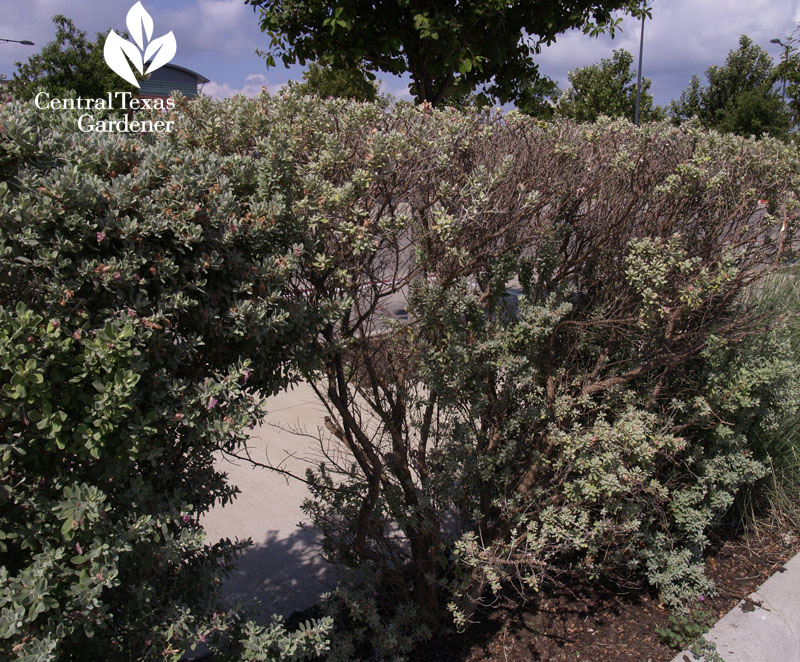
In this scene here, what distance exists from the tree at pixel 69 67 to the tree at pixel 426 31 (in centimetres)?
1460

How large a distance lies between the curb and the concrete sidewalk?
1.98 metres

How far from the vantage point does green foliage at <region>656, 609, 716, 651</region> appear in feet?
10.7

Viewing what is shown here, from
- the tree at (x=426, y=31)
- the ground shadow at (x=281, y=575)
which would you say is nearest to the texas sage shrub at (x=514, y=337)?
the ground shadow at (x=281, y=575)

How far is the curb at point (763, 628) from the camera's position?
3152 millimetres

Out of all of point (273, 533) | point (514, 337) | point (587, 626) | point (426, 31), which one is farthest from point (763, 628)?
point (426, 31)

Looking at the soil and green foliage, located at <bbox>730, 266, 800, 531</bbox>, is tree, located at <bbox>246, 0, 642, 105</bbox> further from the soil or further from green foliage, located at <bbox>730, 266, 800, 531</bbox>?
the soil

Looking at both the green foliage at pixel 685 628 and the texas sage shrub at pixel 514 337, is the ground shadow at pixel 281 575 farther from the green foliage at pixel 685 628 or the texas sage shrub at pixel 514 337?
the green foliage at pixel 685 628

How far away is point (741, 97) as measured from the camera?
23.9m

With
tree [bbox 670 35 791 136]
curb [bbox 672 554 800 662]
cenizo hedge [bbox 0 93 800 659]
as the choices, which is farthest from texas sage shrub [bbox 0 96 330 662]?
tree [bbox 670 35 791 136]

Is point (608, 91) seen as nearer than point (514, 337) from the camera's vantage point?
No

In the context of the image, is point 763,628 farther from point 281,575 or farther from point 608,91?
point 608,91

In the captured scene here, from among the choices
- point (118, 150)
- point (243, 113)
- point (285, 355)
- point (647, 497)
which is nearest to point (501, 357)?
point (285, 355)

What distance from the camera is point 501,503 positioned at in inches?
123

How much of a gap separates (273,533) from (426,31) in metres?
4.45
